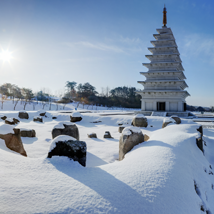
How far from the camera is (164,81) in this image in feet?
68.9

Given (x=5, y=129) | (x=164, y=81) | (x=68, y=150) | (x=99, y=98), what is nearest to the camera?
(x=68, y=150)

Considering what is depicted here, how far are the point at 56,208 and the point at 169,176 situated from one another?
2097 mm

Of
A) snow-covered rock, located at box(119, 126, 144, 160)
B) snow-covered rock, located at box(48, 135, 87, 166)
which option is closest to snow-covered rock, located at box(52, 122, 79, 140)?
snow-covered rock, located at box(119, 126, 144, 160)

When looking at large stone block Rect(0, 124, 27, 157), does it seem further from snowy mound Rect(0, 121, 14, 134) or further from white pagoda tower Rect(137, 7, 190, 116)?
white pagoda tower Rect(137, 7, 190, 116)

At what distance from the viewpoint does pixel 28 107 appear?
4297 centimetres

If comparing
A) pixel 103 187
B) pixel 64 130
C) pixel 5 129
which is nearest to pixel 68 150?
pixel 103 187

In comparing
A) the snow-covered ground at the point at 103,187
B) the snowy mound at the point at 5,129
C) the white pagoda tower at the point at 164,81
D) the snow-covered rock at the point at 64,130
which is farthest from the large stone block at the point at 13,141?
the white pagoda tower at the point at 164,81

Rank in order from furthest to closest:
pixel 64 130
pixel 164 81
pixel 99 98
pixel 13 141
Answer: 1. pixel 99 98
2. pixel 164 81
3. pixel 64 130
4. pixel 13 141

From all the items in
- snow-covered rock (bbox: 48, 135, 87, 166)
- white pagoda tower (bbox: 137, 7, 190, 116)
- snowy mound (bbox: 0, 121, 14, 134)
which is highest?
white pagoda tower (bbox: 137, 7, 190, 116)

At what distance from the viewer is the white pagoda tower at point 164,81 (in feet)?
69.0

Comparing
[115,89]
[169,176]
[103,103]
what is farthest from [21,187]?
[115,89]

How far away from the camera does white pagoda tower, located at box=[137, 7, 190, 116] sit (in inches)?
828

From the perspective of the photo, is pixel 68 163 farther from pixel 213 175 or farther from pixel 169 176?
pixel 213 175

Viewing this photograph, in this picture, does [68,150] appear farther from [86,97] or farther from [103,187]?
[86,97]
